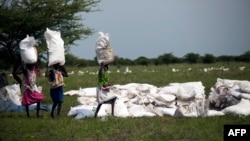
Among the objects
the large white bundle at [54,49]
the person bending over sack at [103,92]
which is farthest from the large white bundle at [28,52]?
the person bending over sack at [103,92]

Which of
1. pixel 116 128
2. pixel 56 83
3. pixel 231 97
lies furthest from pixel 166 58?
pixel 116 128

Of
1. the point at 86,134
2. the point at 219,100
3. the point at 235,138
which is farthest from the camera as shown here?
the point at 219,100

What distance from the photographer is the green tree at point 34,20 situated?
55.1ft

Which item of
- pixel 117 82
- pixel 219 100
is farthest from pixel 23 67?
pixel 117 82

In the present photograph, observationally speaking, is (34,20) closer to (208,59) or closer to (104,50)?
(104,50)

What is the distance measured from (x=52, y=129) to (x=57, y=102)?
5.23 feet

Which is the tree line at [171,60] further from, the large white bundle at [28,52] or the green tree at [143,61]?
the large white bundle at [28,52]

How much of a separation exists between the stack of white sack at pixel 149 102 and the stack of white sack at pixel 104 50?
0.78m

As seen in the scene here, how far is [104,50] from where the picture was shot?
11.3 metres

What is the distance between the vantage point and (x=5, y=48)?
17.7m

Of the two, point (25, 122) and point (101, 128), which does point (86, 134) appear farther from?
point (25, 122)

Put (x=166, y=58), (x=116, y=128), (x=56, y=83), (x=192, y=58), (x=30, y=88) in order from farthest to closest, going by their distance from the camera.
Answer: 1. (x=166, y=58)
2. (x=192, y=58)
3. (x=30, y=88)
4. (x=56, y=83)
5. (x=116, y=128)

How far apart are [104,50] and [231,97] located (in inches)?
142

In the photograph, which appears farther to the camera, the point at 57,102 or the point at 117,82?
the point at 117,82
